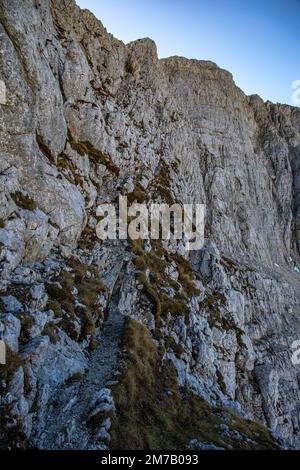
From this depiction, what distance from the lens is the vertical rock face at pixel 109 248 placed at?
20.4m

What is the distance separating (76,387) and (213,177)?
60346 millimetres

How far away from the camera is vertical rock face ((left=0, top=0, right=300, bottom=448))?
66.9 feet

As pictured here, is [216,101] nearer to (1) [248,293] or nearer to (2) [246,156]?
(2) [246,156]

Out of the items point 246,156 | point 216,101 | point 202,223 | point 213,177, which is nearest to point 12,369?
point 202,223

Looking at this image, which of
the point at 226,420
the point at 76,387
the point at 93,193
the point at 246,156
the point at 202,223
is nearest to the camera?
the point at 76,387

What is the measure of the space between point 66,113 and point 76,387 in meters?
34.1

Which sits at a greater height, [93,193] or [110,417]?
[93,193]

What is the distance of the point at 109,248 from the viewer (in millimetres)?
34375

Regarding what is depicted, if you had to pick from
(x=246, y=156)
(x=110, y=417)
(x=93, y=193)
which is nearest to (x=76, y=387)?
(x=110, y=417)

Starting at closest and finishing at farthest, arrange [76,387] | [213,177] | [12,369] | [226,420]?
1. [12,369]
2. [76,387]
3. [226,420]
4. [213,177]

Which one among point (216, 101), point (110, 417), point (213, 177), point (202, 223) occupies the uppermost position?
point (216, 101)

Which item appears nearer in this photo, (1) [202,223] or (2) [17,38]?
(2) [17,38]

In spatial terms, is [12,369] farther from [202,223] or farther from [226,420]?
[202,223]

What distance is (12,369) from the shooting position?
55.7 ft
